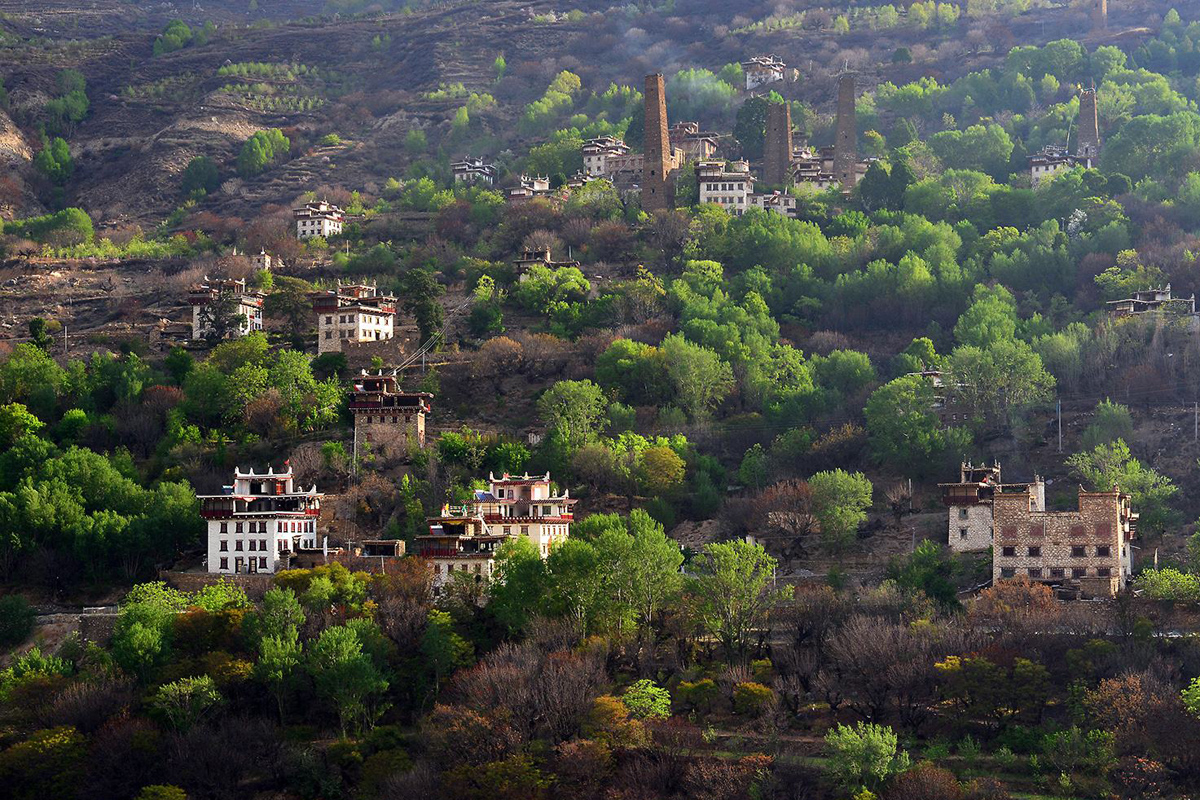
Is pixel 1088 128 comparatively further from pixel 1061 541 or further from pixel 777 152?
pixel 1061 541

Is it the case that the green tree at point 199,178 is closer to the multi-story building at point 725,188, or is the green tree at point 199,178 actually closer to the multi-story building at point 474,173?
the multi-story building at point 474,173

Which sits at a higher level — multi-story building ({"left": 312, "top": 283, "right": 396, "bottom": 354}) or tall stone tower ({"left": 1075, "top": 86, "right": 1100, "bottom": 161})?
tall stone tower ({"left": 1075, "top": 86, "right": 1100, "bottom": 161})

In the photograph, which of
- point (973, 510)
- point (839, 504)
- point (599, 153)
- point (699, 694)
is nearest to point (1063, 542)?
point (973, 510)

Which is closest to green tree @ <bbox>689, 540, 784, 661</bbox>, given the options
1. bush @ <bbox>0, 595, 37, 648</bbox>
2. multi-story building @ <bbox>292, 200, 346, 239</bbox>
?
bush @ <bbox>0, 595, 37, 648</bbox>

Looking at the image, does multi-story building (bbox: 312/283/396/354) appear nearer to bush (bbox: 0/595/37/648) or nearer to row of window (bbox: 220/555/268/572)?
row of window (bbox: 220/555/268/572)

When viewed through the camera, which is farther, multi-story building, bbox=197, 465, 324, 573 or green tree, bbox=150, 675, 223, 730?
multi-story building, bbox=197, 465, 324, 573
